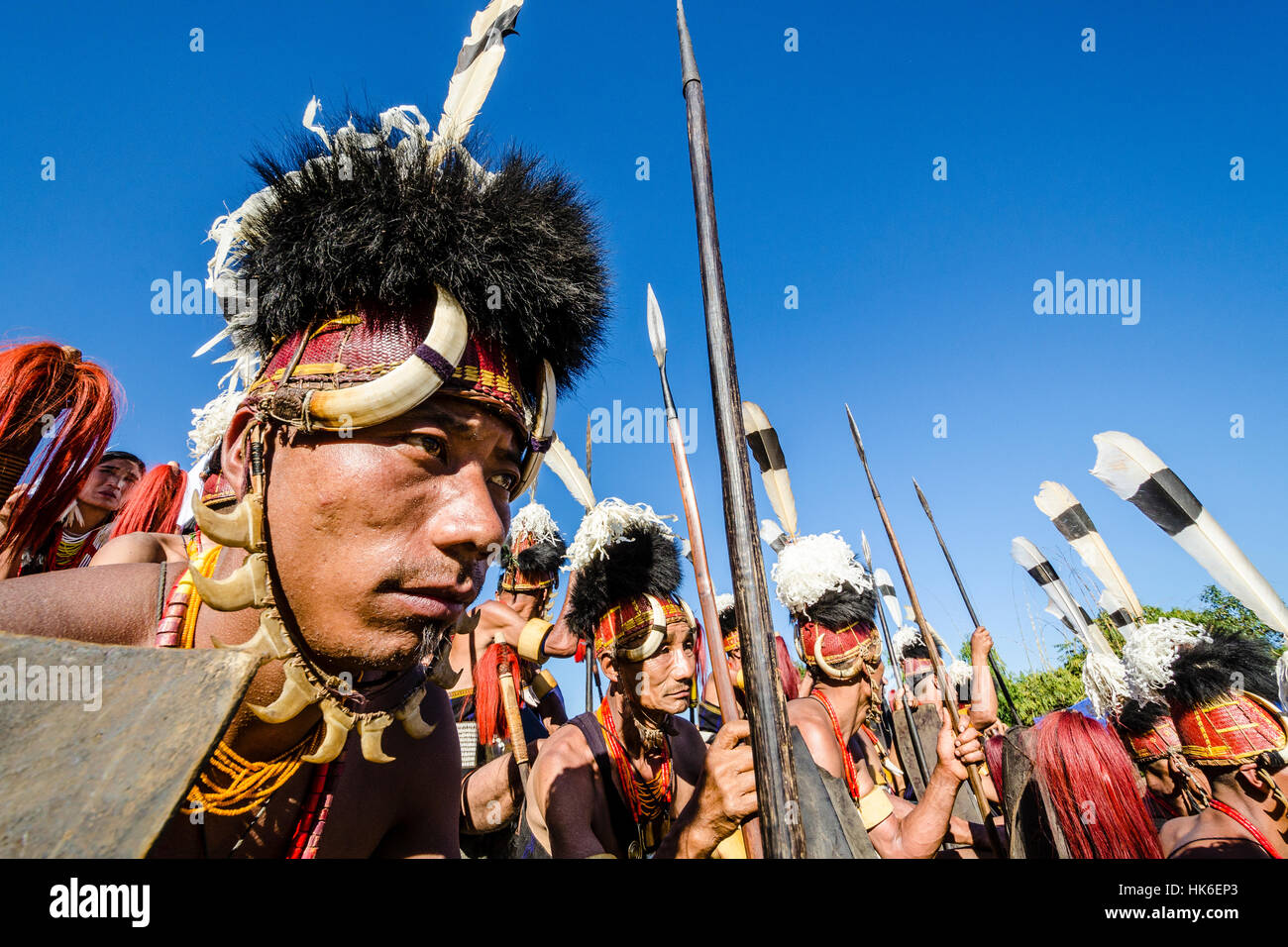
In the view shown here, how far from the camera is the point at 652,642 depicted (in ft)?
14.2

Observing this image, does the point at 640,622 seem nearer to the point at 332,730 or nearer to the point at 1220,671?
the point at 332,730

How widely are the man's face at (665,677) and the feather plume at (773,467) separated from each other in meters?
3.27

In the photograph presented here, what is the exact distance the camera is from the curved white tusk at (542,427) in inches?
91.5

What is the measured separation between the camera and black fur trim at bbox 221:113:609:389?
1950 mm

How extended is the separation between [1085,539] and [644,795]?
21.2 ft

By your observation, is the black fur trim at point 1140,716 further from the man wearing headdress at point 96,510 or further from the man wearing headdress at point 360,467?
the man wearing headdress at point 96,510

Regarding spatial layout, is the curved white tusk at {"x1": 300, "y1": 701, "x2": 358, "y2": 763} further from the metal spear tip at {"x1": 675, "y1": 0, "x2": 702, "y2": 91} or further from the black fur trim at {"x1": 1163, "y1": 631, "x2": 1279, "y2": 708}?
the black fur trim at {"x1": 1163, "y1": 631, "x2": 1279, "y2": 708}

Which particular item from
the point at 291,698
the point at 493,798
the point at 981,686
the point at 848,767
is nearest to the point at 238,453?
the point at 291,698

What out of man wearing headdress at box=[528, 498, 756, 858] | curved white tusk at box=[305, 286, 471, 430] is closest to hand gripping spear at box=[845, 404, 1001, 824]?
man wearing headdress at box=[528, 498, 756, 858]

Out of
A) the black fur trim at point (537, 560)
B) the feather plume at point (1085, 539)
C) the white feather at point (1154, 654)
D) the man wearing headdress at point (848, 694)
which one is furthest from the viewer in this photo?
the black fur trim at point (537, 560)

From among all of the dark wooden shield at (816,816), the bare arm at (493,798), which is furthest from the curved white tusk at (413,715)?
the bare arm at (493,798)

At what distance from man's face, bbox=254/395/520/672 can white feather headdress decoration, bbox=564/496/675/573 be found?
3164 mm

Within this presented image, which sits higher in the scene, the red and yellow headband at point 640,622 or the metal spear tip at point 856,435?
the metal spear tip at point 856,435
